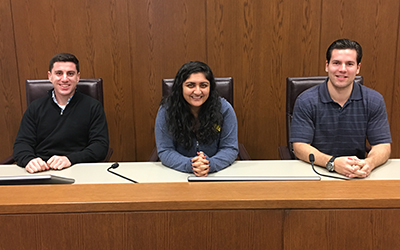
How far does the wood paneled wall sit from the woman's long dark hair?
3.59ft

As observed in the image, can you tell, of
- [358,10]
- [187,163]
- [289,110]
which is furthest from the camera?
[358,10]

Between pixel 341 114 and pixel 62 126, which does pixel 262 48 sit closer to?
pixel 341 114

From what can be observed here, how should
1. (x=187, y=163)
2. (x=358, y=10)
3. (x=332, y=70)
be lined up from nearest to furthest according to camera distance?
(x=187, y=163), (x=332, y=70), (x=358, y=10)

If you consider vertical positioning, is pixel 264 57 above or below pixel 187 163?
above

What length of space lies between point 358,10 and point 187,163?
2122 millimetres

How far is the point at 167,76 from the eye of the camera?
2.95 meters

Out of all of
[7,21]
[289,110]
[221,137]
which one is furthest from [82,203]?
[7,21]

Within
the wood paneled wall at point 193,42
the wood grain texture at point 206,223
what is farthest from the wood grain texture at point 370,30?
the wood grain texture at point 206,223

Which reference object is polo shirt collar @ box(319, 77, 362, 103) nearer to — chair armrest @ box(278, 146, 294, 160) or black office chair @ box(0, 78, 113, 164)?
chair armrest @ box(278, 146, 294, 160)

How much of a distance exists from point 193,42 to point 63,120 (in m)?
1.28

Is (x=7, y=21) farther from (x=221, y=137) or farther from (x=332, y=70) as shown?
(x=332, y=70)

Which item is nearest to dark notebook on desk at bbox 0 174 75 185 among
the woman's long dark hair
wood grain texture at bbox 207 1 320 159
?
the woman's long dark hair

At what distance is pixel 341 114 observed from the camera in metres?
1.88

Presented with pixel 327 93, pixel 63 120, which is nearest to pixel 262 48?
pixel 327 93
